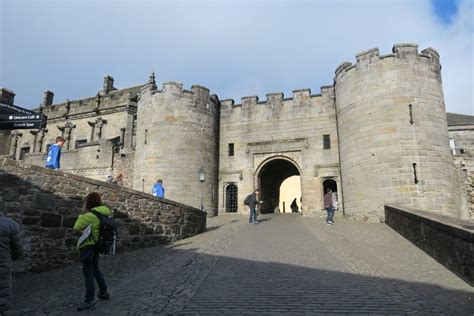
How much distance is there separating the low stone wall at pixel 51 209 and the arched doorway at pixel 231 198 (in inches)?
481

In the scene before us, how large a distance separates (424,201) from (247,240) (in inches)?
337

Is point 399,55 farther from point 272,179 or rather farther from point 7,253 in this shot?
point 7,253

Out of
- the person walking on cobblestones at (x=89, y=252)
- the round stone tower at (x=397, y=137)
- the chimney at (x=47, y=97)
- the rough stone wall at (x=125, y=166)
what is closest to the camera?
the person walking on cobblestones at (x=89, y=252)

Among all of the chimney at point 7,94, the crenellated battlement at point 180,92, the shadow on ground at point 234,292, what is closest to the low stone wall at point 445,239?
the shadow on ground at point 234,292

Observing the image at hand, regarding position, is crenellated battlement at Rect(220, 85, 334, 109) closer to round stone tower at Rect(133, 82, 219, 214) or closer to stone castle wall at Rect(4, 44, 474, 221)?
stone castle wall at Rect(4, 44, 474, 221)

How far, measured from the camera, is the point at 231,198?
22016 mm

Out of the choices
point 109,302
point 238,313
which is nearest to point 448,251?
point 238,313

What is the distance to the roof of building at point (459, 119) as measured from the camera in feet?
99.2

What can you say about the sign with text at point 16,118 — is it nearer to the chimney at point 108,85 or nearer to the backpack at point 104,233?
the backpack at point 104,233

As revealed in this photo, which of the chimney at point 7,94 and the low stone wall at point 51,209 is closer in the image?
the low stone wall at point 51,209

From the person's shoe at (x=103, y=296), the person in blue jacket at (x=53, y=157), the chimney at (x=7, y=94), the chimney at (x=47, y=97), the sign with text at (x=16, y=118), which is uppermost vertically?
the chimney at (x=47, y=97)

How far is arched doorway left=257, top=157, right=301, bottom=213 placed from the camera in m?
21.8

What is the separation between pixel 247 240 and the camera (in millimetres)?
10945

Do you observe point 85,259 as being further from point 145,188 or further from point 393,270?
point 145,188
